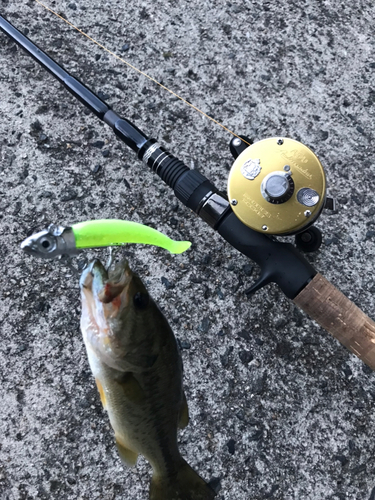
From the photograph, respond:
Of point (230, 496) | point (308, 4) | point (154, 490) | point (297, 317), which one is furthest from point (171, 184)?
point (308, 4)

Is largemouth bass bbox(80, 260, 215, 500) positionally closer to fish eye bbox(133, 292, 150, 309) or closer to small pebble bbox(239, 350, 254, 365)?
fish eye bbox(133, 292, 150, 309)

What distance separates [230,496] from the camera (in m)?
2.05

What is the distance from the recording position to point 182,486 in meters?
1.79

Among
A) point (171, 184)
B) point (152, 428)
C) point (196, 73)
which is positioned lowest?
point (152, 428)

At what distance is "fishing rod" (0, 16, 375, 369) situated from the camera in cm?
174

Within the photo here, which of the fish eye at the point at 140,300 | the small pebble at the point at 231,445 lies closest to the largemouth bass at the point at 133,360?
the fish eye at the point at 140,300

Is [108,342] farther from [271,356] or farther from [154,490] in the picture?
[271,356]

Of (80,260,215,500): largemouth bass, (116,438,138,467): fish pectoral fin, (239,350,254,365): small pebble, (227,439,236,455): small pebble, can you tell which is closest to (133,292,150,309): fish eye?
(80,260,215,500): largemouth bass

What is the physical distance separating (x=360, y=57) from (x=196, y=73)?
39.5 inches

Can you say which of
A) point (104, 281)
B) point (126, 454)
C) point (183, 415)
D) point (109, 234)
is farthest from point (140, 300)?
point (126, 454)

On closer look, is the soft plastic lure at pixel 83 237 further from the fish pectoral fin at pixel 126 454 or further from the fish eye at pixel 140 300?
the fish pectoral fin at pixel 126 454

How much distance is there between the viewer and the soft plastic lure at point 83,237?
1327 mm

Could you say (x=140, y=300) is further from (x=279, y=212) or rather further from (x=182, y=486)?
(x=182, y=486)

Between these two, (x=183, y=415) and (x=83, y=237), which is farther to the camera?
(x=183, y=415)
